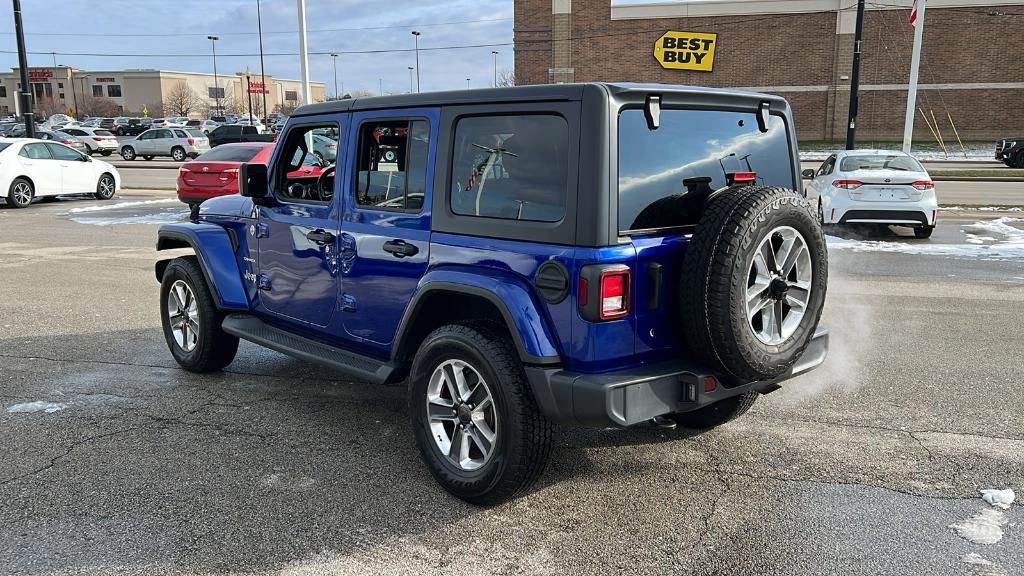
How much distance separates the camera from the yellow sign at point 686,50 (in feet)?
144

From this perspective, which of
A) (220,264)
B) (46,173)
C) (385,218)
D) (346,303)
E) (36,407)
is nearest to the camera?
(385,218)

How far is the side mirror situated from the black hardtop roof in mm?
767

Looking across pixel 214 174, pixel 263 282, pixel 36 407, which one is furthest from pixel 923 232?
pixel 214 174

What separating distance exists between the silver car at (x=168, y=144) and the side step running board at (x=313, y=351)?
36.0 m

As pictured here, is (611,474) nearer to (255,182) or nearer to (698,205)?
(698,205)

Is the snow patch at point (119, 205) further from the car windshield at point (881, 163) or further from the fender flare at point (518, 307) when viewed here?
the fender flare at point (518, 307)

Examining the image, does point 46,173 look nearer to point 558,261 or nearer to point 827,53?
point 558,261

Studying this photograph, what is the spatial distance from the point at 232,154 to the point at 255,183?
12.0 metres

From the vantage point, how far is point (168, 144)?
128 feet

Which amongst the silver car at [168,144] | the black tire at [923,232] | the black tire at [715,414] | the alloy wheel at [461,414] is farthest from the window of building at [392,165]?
the silver car at [168,144]

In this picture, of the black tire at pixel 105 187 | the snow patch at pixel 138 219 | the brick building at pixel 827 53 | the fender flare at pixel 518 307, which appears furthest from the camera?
the brick building at pixel 827 53

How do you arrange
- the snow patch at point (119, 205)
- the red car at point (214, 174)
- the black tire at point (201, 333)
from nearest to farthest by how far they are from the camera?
the black tire at point (201, 333)
the red car at point (214, 174)
the snow patch at point (119, 205)

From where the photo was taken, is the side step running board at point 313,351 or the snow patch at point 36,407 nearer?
the side step running board at point 313,351

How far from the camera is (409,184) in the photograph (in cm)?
418
